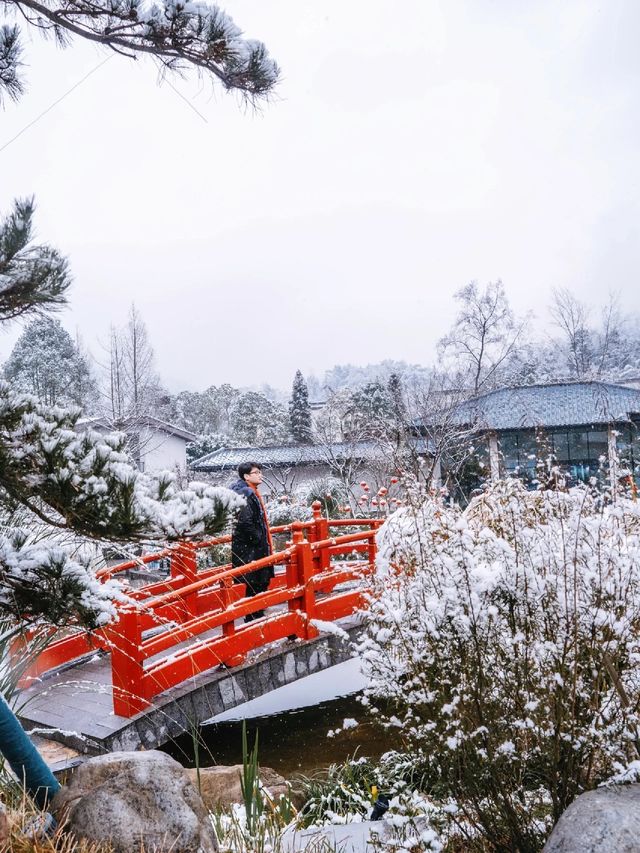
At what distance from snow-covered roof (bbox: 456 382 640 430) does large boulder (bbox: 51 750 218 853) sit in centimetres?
1603

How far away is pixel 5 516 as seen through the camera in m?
3.04

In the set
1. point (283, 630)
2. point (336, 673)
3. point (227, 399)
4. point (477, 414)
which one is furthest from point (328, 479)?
point (227, 399)

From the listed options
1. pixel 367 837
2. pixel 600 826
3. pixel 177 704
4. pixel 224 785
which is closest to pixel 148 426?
pixel 177 704

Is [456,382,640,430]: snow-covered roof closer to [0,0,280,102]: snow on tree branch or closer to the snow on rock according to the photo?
the snow on rock

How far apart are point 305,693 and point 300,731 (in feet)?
3.10

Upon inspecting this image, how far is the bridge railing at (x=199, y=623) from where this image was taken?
15.1ft

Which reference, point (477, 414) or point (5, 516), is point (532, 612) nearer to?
point (5, 516)

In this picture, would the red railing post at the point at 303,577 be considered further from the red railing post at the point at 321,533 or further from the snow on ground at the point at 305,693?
the red railing post at the point at 321,533

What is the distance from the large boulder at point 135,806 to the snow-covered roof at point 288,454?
1480cm

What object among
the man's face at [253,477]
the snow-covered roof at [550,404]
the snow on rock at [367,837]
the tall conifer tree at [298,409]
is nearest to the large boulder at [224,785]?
the snow on rock at [367,837]

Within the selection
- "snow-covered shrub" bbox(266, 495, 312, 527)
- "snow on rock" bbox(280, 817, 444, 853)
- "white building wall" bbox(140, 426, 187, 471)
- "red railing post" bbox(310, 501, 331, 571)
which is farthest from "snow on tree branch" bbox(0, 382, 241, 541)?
"white building wall" bbox(140, 426, 187, 471)

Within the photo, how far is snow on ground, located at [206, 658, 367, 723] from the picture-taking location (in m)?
6.46

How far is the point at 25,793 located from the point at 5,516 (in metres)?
1.19

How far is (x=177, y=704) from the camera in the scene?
484 centimetres
